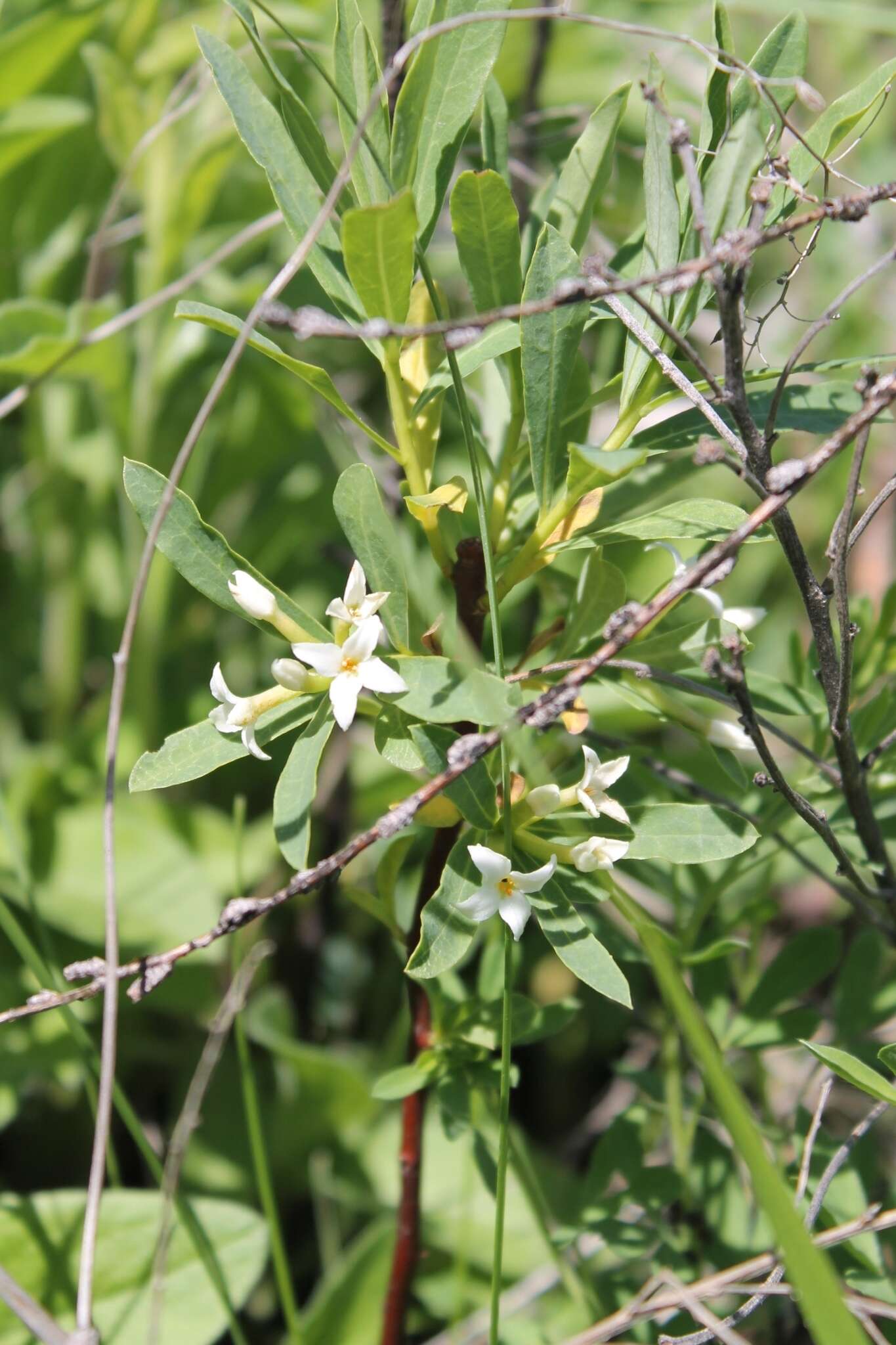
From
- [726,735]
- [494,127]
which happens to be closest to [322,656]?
[726,735]

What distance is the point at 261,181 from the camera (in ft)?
6.90

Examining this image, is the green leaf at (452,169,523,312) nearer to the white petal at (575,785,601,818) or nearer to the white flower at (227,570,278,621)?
the white flower at (227,570,278,621)

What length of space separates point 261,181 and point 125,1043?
5.20ft

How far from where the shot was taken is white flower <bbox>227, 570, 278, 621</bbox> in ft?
3.29

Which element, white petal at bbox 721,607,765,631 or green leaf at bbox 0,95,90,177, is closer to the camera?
white petal at bbox 721,607,765,631

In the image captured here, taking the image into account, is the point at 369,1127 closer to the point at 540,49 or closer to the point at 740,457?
the point at 740,457

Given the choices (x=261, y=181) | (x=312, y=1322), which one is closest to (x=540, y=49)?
(x=261, y=181)

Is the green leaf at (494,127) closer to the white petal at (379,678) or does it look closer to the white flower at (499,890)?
the white petal at (379,678)

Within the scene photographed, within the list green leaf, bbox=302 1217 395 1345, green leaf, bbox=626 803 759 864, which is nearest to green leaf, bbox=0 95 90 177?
green leaf, bbox=626 803 759 864

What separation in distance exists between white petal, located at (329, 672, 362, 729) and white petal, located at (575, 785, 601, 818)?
22 cm

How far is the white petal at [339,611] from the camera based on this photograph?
97 cm

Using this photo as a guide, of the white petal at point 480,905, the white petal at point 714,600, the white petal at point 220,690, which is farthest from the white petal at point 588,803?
the white petal at point 220,690

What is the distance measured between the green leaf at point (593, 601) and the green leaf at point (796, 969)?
1.63 feet

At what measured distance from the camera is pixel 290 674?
99 centimetres
